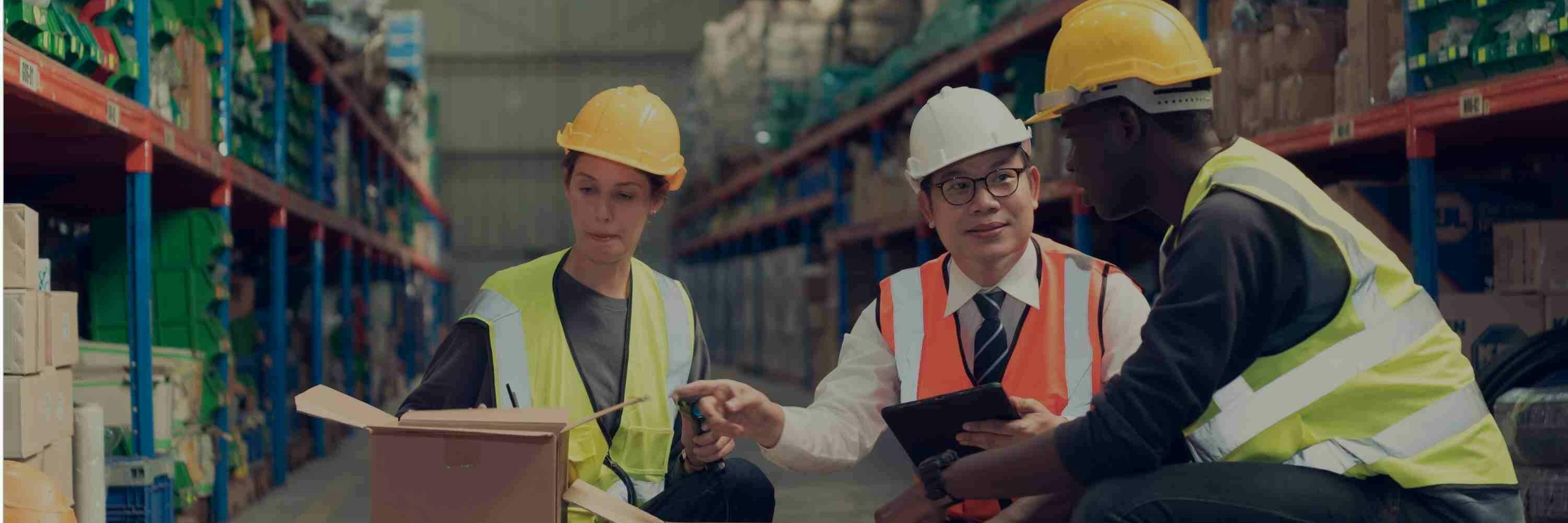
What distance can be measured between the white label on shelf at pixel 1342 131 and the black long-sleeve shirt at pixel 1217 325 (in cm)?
238

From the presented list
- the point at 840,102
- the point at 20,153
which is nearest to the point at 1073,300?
the point at 20,153

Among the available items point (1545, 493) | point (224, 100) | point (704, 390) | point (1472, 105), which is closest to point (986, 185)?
point (704, 390)

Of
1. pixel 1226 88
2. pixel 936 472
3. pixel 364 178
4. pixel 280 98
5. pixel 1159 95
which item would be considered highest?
pixel 280 98

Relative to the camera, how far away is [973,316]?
110 inches

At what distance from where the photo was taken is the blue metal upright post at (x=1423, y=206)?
12.9 feet

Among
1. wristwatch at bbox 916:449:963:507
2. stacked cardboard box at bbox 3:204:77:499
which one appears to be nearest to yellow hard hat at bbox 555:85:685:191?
wristwatch at bbox 916:449:963:507

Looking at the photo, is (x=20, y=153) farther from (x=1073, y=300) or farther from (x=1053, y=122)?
(x=1053, y=122)

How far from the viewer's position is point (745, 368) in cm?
1619

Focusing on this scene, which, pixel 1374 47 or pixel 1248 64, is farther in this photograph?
pixel 1248 64

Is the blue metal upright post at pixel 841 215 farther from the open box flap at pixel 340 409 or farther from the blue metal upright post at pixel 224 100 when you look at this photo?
the open box flap at pixel 340 409

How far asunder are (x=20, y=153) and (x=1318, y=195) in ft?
13.9

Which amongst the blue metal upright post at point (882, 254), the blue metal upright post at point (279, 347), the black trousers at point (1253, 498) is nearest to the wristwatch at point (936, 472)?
the black trousers at point (1253, 498)

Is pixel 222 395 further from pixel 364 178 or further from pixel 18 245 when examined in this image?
pixel 364 178

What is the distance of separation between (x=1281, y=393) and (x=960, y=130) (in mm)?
951
